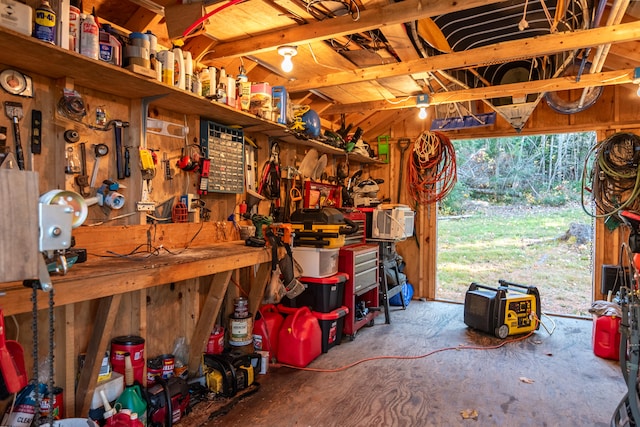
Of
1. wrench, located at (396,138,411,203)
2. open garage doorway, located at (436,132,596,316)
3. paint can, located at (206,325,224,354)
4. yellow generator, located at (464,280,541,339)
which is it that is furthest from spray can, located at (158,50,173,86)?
open garage doorway, located at (436,132,596,316)

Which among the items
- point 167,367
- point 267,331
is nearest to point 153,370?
point 167,367

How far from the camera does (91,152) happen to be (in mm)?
2195

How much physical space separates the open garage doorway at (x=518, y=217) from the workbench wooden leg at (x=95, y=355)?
19.7ft

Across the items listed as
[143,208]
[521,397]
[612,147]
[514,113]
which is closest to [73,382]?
[143,208]

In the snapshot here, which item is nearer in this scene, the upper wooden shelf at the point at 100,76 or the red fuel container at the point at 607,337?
the upper wooden shelf at the point at 100,76

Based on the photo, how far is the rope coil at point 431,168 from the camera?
208 inches

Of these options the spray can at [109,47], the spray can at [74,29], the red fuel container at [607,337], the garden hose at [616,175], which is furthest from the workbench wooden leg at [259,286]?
the garden hose at [616,175]

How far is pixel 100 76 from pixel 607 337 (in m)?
4.33

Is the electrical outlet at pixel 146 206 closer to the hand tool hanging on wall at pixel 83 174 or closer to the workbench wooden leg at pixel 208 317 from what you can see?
the hand tool hanging on wall at pixel 83 174

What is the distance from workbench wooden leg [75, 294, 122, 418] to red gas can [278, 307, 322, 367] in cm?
147

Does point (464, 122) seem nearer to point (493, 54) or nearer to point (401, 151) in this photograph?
point (401, 151)

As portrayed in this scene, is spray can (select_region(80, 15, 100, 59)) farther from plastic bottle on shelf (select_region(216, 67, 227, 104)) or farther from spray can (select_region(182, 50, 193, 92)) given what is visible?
plastic bottle on shelf (select_region(216, 67, 227, 104))

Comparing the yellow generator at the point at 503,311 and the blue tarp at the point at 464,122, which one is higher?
the blue tarp at the point at 464,122

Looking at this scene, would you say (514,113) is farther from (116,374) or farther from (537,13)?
(116,374)
